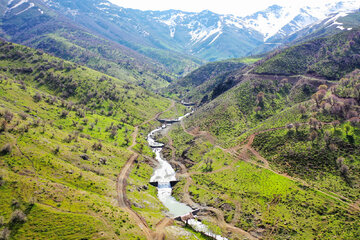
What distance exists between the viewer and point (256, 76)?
638 feet

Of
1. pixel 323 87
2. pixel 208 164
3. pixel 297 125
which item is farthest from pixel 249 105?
pixel 208 164

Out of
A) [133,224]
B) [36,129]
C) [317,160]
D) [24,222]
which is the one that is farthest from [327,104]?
[36,129]

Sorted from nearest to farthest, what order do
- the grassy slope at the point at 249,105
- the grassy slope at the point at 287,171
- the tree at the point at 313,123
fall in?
the grassy slope at the point at 287,171
the tree at the point at 313,123
the grassy slope at the point at 249,105

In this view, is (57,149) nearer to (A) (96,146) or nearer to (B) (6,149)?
(B) (6,149)

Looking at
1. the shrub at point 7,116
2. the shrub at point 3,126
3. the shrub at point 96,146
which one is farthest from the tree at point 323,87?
the shrub at point 7,116

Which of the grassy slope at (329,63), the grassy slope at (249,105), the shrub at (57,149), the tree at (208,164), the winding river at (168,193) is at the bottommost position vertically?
the winding river at (168,193)

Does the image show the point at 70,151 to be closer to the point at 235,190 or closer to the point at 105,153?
the point at 105,153

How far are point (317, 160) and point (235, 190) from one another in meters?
36.1

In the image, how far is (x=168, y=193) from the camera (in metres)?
102

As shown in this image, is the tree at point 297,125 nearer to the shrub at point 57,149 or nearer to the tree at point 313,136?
the tree at point 313,136

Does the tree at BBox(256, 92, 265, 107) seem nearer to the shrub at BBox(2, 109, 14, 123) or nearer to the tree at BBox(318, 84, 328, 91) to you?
the tree at BBox(318, 84, 328, 91)

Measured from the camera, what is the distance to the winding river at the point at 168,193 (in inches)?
3007

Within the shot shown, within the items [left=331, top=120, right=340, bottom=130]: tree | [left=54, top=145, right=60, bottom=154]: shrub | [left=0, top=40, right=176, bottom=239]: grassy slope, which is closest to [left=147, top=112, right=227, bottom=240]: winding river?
[left=0, top=40, right=176, bottom=239]: grassy slope

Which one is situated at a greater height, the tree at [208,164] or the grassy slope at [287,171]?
the grassy slope at [287,171]
